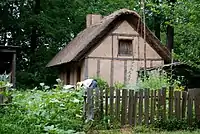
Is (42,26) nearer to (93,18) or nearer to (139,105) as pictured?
(93,18)

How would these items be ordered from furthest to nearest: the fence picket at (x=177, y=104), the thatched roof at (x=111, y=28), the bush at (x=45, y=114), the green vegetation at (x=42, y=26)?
the green vegetation at (x=42, y=26) → the thatched roof at (x=111, y=28) → the fence picket at (x=177, y=104) → the bush at (x=45, y=114)

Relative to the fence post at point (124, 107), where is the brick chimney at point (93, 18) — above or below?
above

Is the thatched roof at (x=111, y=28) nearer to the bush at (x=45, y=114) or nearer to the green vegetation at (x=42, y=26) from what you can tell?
the green vegetation at (x=42, y=26)

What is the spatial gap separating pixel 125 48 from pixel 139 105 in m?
12.8

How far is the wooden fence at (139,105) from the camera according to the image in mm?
9828

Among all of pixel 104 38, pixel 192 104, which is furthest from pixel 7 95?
pixel 104 38

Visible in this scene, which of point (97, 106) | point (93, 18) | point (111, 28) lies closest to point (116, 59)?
point (111, 28)

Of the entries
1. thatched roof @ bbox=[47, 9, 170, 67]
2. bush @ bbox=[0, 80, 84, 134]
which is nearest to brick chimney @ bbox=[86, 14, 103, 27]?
thatched roof @ bbox=[47, 9, 170, 67]

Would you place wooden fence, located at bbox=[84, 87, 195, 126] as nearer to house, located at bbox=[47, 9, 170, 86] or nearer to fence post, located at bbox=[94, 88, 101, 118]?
fence post, located at bbox=[94, 88, 101, 118]

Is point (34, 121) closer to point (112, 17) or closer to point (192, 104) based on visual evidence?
point (192, 104)

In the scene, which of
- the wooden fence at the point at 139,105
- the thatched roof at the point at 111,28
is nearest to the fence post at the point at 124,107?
the wooden fence at the point at 139,105

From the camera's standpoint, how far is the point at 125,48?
22.8m

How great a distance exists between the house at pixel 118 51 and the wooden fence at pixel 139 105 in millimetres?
11417

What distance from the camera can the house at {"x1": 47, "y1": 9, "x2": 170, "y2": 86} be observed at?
21.6 m
